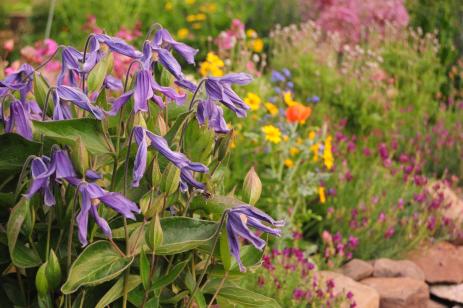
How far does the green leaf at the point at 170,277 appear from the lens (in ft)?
5.84

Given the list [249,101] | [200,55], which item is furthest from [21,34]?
[249,101]

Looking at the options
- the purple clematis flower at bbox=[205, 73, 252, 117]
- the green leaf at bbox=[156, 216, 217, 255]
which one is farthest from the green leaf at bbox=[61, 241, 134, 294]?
the purple clematis flower at bbox=[205, 73, 252, 117]

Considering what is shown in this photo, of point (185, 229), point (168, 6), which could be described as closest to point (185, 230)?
point (185, 229)

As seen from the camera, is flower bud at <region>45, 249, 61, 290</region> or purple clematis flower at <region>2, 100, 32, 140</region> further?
purple clematis flower at <region>2, 100, 32, 140</region>

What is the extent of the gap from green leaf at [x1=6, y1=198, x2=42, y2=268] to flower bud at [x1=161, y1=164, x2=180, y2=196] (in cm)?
30

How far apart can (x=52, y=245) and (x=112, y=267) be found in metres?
0.19

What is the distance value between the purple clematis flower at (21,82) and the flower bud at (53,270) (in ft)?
1.44

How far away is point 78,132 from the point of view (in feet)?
5.69

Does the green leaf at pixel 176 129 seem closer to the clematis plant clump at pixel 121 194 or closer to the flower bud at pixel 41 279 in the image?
the clematis plant clump at pixel 121 194

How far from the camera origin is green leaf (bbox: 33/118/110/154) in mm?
1680

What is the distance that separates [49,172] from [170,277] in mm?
381

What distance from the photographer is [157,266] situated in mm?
1906

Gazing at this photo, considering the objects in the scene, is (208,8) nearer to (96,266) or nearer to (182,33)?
(182,33)

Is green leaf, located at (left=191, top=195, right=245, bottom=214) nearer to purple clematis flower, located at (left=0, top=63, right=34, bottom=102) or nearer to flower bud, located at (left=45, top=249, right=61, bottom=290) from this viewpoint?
flower bud, located at (left=45, top=249, right=61, bottom=290)
